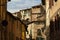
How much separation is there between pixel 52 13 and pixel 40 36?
9715 mm

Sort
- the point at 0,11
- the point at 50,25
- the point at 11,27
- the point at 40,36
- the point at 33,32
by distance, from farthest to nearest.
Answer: the point at 33,32 < the point at 40,36 < the point at 50,25 < the point at 11,27 < the point at 0,11

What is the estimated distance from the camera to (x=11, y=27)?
16719 millimetres

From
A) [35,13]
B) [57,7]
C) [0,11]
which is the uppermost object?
[0,11]

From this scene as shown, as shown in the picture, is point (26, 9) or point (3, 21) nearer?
point (3, 21)

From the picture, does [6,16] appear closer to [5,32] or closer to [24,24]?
[5,32]

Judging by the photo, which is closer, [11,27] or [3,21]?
[3,21]

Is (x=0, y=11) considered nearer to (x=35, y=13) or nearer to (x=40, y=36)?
(x=40, y=36)

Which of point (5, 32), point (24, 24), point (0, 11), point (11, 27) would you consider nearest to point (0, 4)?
point (0, 11)

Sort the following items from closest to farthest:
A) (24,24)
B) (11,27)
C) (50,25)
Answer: (11,27)
(24,24)
(50,25)

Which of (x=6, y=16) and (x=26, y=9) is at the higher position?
(x=6, y=16)

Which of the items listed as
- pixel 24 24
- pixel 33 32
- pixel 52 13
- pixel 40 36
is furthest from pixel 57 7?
pixel 33 32

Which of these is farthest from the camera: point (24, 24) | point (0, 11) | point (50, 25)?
point (50, 25)

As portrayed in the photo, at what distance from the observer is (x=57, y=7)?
→ 88.0ft

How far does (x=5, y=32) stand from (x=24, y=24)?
7.16 meters
